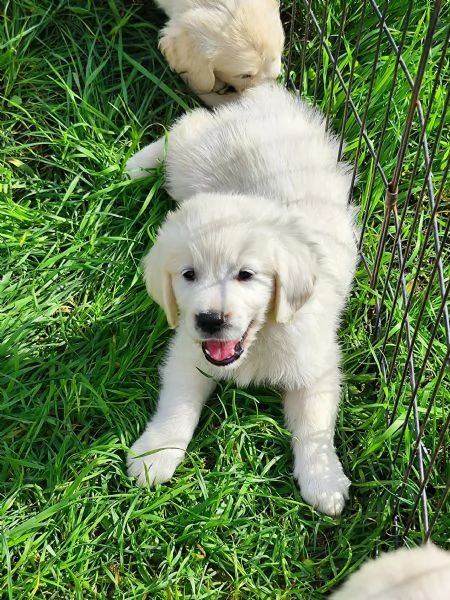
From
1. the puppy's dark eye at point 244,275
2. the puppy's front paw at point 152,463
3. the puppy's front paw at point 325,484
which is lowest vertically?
the puppy's front paw at point 325,484

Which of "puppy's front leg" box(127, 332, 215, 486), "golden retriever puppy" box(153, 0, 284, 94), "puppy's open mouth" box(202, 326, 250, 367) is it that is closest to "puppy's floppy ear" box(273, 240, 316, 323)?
"puppy's open mouth" box(202, 326, 250, 367)

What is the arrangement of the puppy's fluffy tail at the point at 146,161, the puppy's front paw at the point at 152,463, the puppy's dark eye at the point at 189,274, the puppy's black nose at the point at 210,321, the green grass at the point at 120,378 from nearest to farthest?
1. the puppy's black nose at the point at 210,321
2. the puppy's dark eye at the point at 189,274
3. the green grass at the point at 120,378
4. the puppy's front paw at the point at 152,463
5. the puppy's fluffy tail at the point at 146,161

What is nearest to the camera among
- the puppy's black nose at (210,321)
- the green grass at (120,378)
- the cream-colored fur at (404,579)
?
the cream-colored fur at (404,579)

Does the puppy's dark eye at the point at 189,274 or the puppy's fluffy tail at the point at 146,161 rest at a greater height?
the puppy's dark eye at the point at 189,274

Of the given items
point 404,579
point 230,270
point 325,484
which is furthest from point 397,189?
point 404,579

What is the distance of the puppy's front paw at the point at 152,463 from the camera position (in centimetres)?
242

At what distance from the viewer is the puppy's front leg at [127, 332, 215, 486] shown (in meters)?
2.43

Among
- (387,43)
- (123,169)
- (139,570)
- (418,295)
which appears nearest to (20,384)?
(139,570)

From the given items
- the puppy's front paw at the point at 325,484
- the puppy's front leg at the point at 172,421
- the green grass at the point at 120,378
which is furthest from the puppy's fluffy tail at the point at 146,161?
the puppy's front paw at the point at 325,484

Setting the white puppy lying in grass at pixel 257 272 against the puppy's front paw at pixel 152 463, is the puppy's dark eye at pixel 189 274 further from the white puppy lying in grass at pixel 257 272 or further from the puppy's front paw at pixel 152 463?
the puppy's front paw at pixel 152 463

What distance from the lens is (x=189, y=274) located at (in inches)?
87.6

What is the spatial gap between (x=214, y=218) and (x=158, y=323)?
63 cm

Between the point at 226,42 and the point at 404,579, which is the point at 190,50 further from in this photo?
the point at 404,579

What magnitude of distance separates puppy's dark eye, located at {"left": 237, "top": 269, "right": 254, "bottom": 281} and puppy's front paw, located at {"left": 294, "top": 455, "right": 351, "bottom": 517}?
2.11 feet
